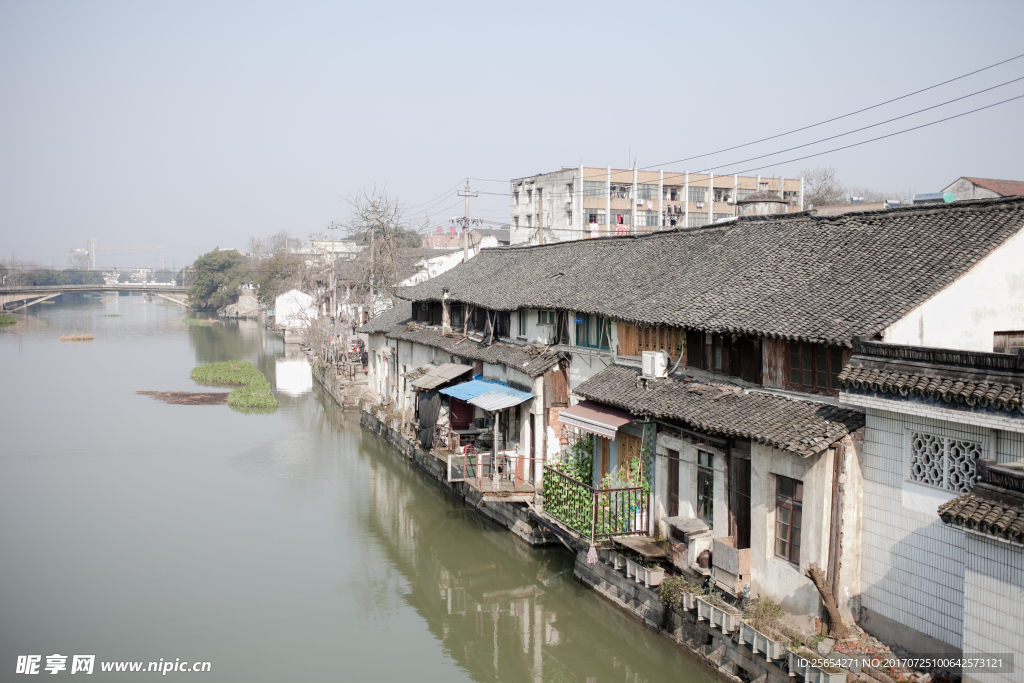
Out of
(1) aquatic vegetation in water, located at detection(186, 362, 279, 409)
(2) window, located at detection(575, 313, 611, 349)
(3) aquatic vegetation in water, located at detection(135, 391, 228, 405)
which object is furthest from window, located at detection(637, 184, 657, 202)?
(2) window, located at detection(575, 313, 611, 349)

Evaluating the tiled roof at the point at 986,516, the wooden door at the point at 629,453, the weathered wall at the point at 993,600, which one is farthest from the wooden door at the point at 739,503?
the weathered wall at the point at 993,600

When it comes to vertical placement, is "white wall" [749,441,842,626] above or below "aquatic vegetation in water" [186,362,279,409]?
above

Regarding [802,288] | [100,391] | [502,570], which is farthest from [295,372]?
[802,288]

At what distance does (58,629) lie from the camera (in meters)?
13.7

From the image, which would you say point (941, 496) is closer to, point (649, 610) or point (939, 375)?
point (939, 375)

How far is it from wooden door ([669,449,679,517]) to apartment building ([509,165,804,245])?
39.4 m

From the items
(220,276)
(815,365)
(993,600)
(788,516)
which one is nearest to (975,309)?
(815,365)

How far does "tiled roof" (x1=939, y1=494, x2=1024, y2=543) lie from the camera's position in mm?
7340

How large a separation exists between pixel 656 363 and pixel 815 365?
11.0 ft

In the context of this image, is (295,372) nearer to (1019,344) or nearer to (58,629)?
(58,629)

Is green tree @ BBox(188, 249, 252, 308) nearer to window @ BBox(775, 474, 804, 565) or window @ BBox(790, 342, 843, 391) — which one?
window @ BBox(790, 342, 843, 391)

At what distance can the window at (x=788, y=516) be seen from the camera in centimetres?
1041

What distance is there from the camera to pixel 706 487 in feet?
40.4

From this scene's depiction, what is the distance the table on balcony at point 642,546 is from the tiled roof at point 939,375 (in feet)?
14.9
